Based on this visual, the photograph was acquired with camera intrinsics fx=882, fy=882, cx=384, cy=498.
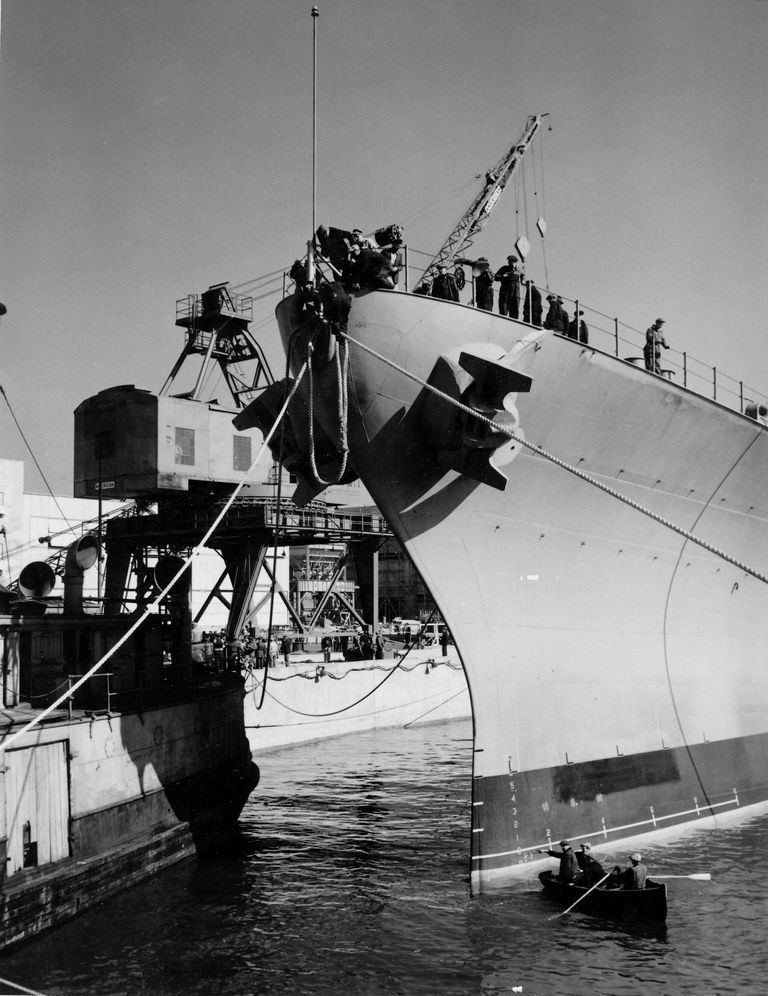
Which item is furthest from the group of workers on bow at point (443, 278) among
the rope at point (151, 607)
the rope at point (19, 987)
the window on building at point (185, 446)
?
the window on building at point (185, 446)

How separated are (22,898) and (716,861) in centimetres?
976

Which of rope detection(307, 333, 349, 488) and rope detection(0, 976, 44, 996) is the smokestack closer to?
rope detection(307, 333, 349, 488)

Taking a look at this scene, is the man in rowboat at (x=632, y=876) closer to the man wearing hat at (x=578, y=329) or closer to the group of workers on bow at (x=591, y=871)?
the group of workers on bow at (x=591, y=871)

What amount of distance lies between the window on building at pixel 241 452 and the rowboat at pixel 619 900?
16.7 m

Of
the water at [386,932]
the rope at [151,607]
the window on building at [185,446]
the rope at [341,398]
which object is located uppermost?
the window on building at [185,446]

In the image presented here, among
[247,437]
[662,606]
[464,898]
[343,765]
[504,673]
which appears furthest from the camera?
[247,437]

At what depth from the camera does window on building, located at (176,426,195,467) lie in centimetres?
2441

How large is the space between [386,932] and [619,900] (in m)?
2.99

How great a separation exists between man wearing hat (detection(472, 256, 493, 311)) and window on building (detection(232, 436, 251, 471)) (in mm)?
13282

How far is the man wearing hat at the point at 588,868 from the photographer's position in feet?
37.9

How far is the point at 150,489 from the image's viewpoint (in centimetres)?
2395

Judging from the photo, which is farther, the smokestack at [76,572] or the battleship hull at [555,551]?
the smokestack at [76,572]

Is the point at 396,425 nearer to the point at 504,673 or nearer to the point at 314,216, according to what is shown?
the point at 314,216

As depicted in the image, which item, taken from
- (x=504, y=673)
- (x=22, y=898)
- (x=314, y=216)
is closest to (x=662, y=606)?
(x=504, y=673)
